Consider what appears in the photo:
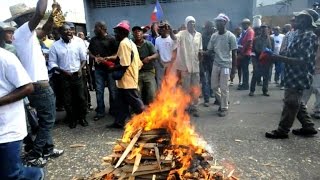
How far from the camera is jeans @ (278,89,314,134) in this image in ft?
17.7

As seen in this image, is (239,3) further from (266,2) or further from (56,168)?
(266,2)

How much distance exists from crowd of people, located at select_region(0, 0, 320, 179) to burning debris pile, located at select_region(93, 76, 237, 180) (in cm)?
91

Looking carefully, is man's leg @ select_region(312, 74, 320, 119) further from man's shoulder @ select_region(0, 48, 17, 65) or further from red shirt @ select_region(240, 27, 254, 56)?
man's shoulder @ select_region(0, 48, 17, 65)

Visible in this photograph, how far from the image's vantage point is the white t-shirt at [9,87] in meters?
2.92

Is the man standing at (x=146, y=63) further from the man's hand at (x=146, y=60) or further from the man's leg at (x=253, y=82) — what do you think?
the man's leg at (x=253, y=82)

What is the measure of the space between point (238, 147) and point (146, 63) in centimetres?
263

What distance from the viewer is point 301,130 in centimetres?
573

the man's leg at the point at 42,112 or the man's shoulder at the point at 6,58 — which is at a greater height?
the man's shoulder at the point at 6,58

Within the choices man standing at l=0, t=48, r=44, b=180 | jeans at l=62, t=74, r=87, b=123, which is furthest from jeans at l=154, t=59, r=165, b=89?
man standing at l=0, t=48, r=44, b=180

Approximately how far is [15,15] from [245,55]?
290 inches

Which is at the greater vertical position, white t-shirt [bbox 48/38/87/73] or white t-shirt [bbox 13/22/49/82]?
white t-shirt [bbox 13/22/49/82]

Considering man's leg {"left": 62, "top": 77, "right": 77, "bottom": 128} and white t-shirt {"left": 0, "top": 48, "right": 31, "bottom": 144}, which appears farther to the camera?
man's leg {"left": 62, "top": 77, "right": 77, "bottom": 128}

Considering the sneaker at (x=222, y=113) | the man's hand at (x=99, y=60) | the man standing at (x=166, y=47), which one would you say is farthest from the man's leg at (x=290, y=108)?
the man's hand at (x=99, y=60)

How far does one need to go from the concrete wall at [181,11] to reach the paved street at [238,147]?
12.9 feet
